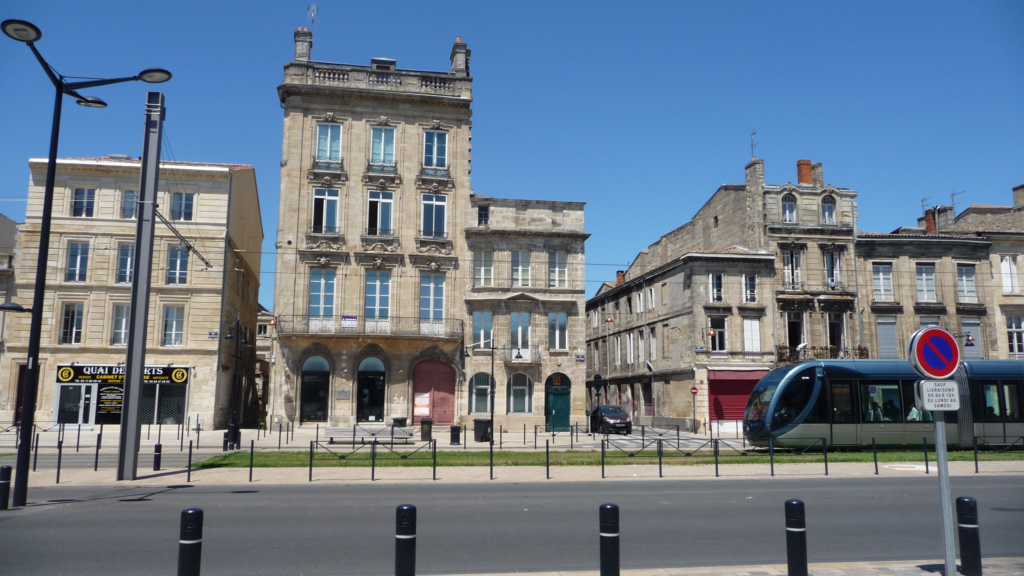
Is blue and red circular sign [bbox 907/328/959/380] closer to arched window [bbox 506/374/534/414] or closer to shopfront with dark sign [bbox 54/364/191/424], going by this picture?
arched window [bbox 506/374/534/414]

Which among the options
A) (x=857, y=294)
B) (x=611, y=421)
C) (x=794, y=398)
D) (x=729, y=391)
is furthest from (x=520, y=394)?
(x=857, y=294)

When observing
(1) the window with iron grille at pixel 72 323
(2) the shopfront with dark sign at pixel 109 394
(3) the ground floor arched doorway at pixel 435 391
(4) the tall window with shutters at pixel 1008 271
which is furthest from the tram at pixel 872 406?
(1) the window with iron grille at pixel 72 323

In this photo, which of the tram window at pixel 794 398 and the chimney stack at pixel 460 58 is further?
the chimney stack at pixel 460 58

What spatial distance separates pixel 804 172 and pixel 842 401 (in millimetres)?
22105

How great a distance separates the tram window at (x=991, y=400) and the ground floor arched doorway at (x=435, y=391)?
891 inches

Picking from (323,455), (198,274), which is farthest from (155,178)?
(198,274)

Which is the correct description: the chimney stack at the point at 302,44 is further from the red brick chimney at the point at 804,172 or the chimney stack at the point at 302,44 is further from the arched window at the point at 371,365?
the red brick chimney at the point at 804,172

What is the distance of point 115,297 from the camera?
33562 mm

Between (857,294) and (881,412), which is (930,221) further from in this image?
(881,412)

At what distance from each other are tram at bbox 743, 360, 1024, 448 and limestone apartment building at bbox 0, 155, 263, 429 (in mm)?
24383

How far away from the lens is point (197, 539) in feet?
19.1

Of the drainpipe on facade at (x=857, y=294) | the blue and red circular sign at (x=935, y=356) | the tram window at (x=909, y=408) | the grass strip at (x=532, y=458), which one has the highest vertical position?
the drainpipe on facade at (x=857, y=294)

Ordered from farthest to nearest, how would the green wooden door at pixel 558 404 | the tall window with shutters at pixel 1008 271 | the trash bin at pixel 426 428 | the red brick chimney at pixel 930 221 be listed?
the red brick chimney at pixel 930 221 < the tall window with shutters at pixel 1008 271 < the green wooden door at pixel 558 404 < the trash bin at pixel 426 428

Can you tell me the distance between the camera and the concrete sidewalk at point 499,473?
→ 626 inches
